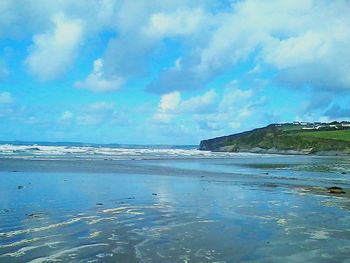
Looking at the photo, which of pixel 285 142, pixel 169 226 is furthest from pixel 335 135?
pixel 169 226

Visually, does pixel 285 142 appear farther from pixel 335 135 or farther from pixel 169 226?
pixel 169 226

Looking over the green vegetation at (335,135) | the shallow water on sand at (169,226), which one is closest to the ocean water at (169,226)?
the shallow water on sand at (169,226)

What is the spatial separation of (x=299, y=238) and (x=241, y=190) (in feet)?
44.3

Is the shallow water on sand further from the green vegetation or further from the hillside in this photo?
the green vegetation

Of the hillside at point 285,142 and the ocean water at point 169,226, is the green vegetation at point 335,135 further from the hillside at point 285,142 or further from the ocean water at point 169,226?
the ocean water at point 169,226

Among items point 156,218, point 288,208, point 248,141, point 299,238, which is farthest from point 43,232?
point 248,141

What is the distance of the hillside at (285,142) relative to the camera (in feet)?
452

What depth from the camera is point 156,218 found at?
16.0 meters

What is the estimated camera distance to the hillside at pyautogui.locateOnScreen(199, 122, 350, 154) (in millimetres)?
137625

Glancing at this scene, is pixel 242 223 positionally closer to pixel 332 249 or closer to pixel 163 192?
pixel 332 249

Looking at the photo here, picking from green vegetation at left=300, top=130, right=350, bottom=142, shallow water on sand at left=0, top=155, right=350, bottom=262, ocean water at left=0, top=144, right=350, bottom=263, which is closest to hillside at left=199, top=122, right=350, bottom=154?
green vegetation at left=300, top=130, right=350, bottom=142

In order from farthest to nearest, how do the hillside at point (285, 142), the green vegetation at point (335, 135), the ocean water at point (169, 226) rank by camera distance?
the green vegetation at point (335, 135) → the hillside at point (285, 142) → the ocean water at point (169, 226)

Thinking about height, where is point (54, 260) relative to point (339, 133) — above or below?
below

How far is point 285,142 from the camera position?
15650 cm
